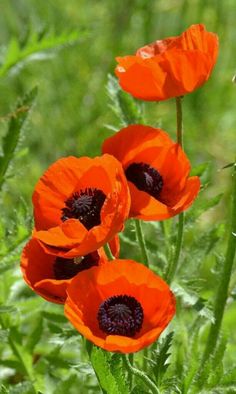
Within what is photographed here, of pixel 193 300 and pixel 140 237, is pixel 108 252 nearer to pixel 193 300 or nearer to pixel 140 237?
pixel 140 237

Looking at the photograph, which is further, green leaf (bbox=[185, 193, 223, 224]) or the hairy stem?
the hairy stem

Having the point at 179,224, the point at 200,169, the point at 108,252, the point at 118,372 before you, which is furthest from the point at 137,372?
the point at 200,169

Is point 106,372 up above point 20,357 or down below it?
above

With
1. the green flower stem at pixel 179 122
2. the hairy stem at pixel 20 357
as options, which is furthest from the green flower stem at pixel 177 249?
the hairy stem at pixel 20 357

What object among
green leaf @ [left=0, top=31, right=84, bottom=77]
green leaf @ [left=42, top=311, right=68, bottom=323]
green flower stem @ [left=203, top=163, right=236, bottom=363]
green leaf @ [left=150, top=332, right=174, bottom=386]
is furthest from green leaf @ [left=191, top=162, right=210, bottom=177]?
green leaf @ [left=0, top=31, right=84, bottom=77]

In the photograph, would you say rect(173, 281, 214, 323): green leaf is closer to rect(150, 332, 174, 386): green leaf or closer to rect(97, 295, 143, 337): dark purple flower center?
rect(150, 332, 174, 386): green leaf
